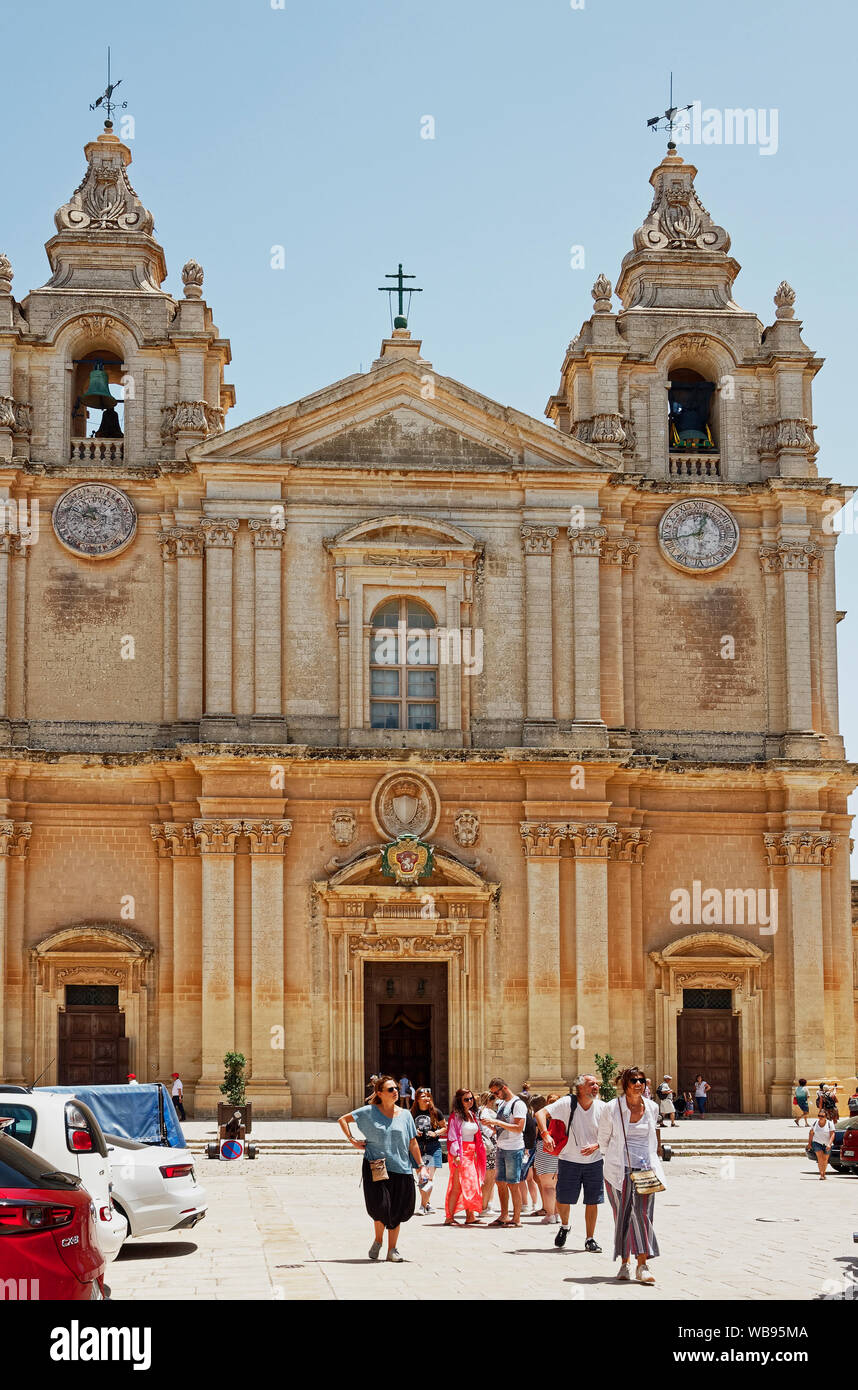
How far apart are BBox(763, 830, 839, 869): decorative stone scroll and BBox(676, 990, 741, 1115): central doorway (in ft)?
9.76

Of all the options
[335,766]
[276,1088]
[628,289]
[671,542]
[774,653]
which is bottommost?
[276,1088]

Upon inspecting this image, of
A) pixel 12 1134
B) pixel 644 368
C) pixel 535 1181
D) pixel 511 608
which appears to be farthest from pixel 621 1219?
pixel 644 368

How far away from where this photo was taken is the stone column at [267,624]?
36.5m

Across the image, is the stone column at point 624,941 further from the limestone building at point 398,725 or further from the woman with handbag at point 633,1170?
the woman with handbag at point 633,1170

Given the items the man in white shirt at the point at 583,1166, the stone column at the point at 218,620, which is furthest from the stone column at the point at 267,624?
the man in white shirt at the point at 583,1166

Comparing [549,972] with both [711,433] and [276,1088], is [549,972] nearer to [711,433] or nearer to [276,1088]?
[276,1088]

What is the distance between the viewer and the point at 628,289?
41.4 metres

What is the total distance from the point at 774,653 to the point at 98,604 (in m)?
14.2

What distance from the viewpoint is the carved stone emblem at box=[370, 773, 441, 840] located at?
36.3 m

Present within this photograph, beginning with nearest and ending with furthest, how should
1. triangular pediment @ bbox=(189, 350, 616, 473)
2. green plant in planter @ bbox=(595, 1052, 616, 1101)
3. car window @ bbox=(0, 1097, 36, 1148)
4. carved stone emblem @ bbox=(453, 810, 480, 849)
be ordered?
car window @ bbox=(0, 1097, 36, 1148) < green plant in planter @ bbox=(595, 1052, 616, 1101) < carved stone emblem @ bbox=(453, 810, 480, 849) < triangular pediment @ bbox=(189, 350, 616, 473)

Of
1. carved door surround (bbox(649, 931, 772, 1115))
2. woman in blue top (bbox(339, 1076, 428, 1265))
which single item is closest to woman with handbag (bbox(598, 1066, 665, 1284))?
woman in blue top (bbox(339, 1076, 428, 1265))

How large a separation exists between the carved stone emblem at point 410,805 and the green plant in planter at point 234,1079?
5471mm

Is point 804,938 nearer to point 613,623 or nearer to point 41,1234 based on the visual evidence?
point 613,623

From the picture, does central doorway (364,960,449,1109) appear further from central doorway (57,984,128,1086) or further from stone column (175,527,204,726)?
stone column (175,527,204,726)
